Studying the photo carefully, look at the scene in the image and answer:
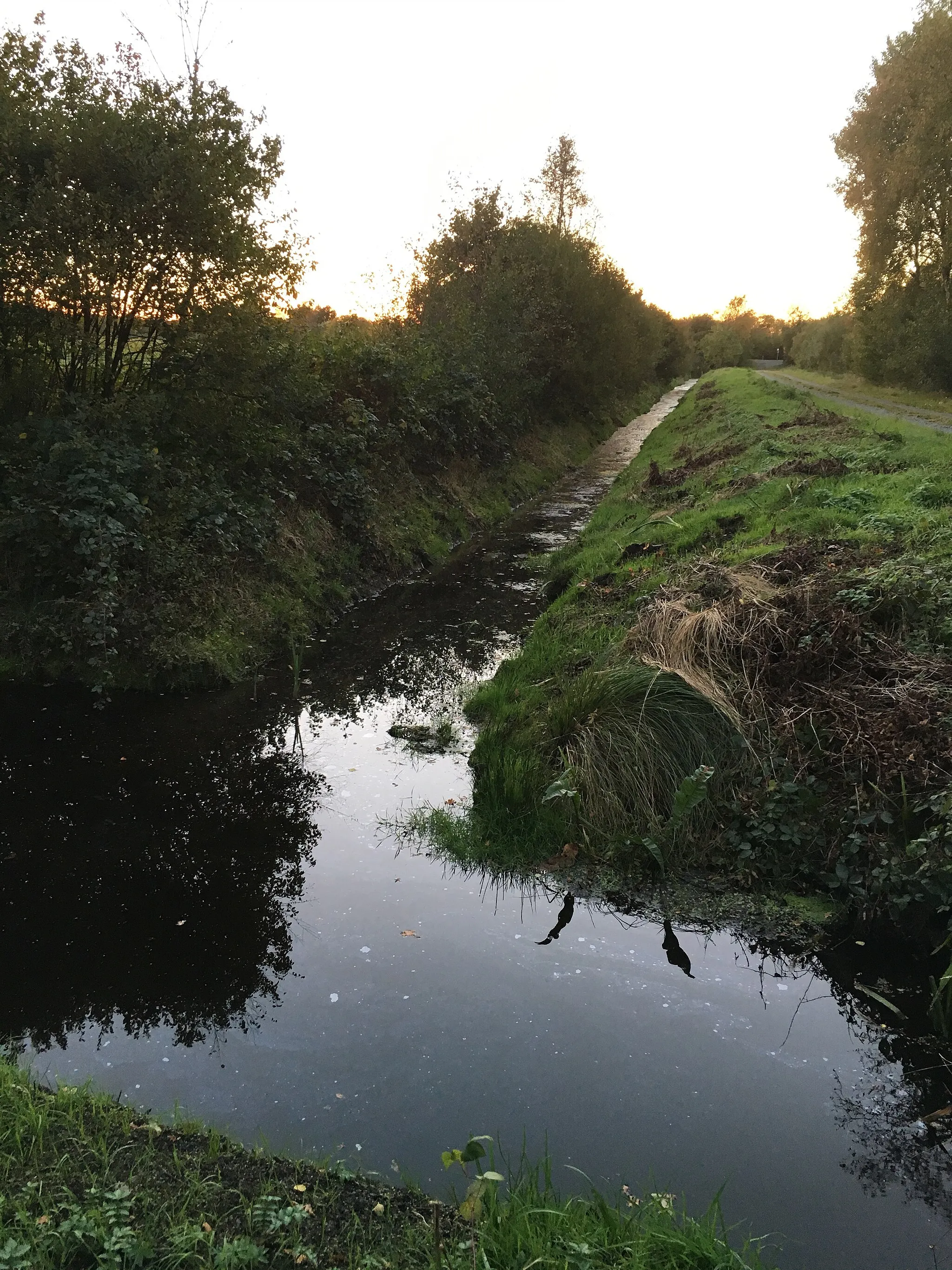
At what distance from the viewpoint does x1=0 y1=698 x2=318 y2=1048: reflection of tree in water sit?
15.7 feet

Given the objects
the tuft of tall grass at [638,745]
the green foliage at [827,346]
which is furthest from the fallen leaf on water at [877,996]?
the green foliage at [827,346]

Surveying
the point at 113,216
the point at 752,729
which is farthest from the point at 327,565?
the point at 752,729

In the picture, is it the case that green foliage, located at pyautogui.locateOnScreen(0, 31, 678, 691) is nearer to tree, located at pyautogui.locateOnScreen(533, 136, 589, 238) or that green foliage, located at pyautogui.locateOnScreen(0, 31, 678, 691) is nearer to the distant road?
the distant road

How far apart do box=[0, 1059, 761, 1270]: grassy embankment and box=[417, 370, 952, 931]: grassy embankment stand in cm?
280

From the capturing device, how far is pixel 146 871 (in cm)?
609

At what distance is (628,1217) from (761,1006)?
186 cm

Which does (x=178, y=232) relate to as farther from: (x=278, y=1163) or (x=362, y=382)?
(x=278, y=1163)

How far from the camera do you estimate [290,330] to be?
42.8ft

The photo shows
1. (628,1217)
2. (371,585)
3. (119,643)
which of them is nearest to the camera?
(628,1217)

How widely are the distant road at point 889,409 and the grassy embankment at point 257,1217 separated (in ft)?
66.1

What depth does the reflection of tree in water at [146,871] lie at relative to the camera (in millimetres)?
4797

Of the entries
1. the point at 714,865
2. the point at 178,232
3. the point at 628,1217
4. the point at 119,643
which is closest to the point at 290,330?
the point at 178,232

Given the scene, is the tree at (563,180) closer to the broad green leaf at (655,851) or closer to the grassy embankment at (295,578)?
the grassy embankment at (295,578)

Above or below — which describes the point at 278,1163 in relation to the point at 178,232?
below
